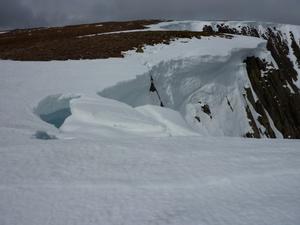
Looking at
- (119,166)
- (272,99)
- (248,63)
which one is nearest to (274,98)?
(272,99)

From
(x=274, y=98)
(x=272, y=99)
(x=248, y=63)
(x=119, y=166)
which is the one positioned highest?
(x=248, y=63)

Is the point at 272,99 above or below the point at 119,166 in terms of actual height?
above

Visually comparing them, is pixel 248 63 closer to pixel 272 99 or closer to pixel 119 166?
pixel 272 99

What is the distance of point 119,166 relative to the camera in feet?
21.2

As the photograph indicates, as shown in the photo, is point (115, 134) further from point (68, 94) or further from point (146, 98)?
point (146, 98)

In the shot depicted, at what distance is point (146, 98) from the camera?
1739 cm

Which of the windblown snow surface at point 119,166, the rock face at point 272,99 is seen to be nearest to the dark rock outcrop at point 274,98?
the rock face at point 272,99

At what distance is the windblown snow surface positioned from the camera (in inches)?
190

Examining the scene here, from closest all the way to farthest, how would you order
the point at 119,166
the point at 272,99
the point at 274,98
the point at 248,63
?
the point at 119,166 < the point at 248,63 < the point at 272,99 < the point at 274,98

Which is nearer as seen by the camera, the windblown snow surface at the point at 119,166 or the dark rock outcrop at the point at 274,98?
the windblown snow surface at the point at 119,166

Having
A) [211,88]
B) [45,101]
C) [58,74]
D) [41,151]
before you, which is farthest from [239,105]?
[41,151]

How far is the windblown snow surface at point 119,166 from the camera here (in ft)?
15.8

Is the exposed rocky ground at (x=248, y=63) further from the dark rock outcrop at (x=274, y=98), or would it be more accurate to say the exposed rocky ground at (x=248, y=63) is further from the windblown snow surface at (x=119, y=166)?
the windblown snow surface at (x=119, y=166)

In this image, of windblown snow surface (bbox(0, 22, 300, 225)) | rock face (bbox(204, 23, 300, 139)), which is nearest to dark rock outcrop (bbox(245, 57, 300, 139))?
rock face (bbox(204, 23, 300, 139))
